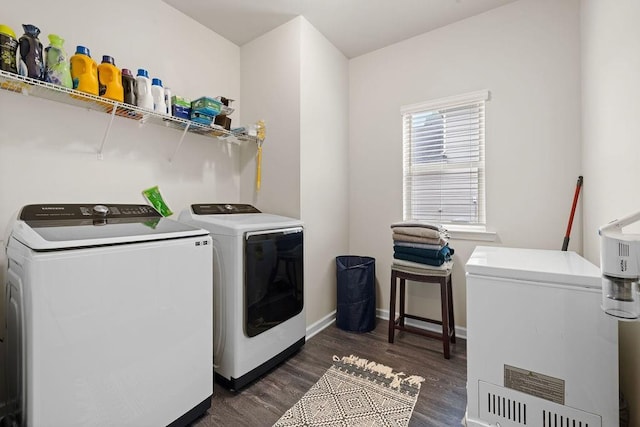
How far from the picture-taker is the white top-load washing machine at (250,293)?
173 cm

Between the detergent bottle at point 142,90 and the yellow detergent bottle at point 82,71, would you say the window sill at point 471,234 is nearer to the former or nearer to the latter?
the detergent bottle at point 142,90

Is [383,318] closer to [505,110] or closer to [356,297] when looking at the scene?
[356,297]

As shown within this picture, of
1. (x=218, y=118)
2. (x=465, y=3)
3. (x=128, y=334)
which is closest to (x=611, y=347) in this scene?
(x=128, y=334)

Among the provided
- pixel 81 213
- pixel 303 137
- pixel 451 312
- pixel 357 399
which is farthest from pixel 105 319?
pixel 451 312

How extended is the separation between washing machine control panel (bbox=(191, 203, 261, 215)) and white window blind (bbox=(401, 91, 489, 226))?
1.47 m

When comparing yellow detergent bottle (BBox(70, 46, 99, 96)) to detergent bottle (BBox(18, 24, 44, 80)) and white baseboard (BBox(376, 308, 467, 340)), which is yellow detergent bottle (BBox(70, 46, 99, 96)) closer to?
detergent bottle (BBox(18, 24, 44, 80))

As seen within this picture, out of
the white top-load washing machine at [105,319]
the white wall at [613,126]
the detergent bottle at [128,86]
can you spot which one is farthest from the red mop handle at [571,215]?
the detergent bottle at [128,86]

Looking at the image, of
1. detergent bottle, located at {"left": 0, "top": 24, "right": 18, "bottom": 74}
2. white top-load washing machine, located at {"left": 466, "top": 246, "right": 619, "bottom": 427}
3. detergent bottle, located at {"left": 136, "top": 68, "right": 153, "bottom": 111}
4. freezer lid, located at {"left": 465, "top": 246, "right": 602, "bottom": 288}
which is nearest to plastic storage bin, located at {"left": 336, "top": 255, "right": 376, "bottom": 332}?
freezer lid, located at {"left": 465, "top": 246, "right": 602, "bottom": 288}

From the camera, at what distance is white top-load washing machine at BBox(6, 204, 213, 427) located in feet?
3.29

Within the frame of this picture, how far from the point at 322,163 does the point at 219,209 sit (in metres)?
0.99

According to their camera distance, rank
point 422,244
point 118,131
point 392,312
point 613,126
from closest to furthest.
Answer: point 613,126
point 118,131
point 422,244
point 392,312

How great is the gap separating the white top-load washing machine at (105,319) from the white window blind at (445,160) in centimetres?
196

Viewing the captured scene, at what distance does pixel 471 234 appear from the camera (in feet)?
7.82

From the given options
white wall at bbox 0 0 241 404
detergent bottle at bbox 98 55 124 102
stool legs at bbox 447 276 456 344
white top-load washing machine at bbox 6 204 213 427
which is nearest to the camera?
white top-load washing machine at bbox 6 204 213 427
